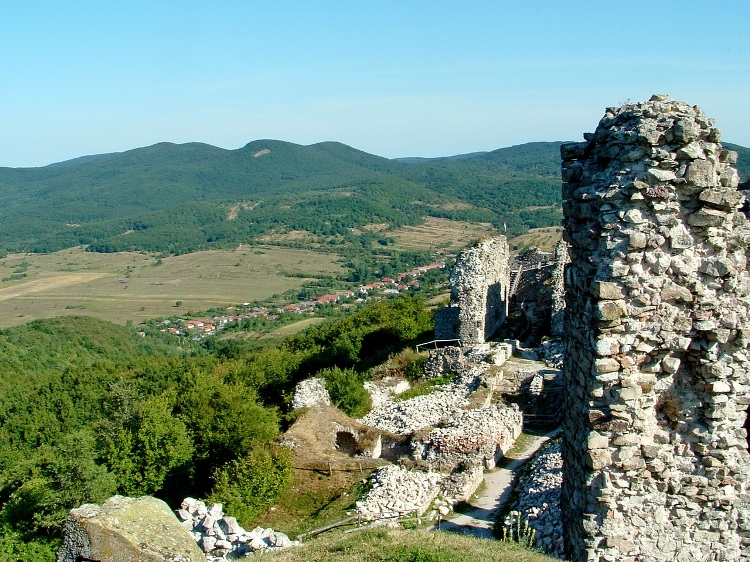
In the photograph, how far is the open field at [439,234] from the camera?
15888cm

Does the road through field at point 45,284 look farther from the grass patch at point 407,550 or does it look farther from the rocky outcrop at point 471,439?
the grass patch at point 407,550

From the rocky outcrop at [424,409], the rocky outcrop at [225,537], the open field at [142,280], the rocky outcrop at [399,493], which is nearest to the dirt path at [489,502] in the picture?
the rocky outcrop at [399,493]

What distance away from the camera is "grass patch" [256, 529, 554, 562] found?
7207 millimetres

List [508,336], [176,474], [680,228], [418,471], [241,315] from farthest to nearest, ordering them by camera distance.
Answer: [241,315] < [508,336] < [176,474] < [418,471] < [680,228]

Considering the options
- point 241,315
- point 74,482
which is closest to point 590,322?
point 74,482

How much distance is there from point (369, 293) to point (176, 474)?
306 feet

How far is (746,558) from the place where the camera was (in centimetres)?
629

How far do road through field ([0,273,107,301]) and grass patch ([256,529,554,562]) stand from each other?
126046 millimetres

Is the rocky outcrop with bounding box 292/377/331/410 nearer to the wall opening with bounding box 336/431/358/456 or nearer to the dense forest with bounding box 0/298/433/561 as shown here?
the dense forest with bounding box 0/298/433/561

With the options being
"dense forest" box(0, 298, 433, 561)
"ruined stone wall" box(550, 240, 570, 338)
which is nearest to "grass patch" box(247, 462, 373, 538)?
"dense forest" box(0, 298, 433, 561)

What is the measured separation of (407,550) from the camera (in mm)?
7461

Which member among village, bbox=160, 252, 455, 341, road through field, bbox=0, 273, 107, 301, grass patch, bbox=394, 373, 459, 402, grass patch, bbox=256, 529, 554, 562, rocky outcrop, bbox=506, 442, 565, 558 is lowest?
village, bbox=160, 252, 455, 341

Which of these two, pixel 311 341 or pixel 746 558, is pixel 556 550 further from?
pixel 311 341

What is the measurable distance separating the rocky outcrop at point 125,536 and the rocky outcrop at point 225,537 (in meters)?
1.93
